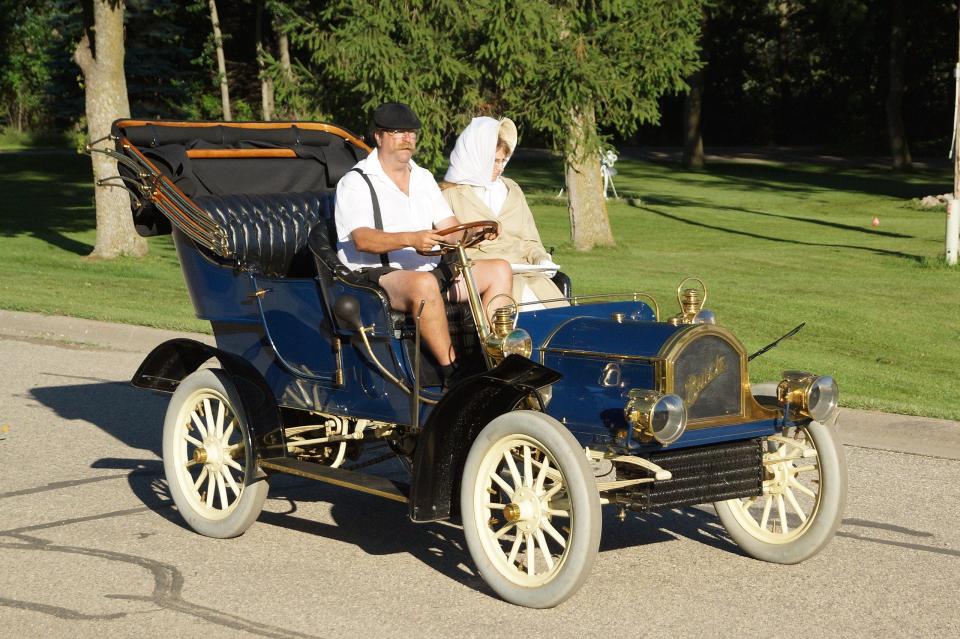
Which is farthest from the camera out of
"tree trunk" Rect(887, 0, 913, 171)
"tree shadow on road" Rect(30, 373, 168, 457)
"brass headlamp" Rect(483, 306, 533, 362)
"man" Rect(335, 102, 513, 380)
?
"tree trunk" Rect(887, 0, 913, 171)

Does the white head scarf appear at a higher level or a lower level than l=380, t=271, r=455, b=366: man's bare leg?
higher

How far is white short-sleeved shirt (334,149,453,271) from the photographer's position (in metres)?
6.00

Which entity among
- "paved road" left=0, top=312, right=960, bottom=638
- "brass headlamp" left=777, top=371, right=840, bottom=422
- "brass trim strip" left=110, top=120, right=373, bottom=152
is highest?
"brass trim strip" left=110, top=120, right=373, bottom=152

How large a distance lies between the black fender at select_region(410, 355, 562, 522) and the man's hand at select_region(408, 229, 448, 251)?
65 cm

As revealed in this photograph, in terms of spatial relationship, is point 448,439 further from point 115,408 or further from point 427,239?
point 115,408

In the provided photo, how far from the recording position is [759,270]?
55.7ft

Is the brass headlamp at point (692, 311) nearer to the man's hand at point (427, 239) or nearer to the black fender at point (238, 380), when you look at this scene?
the man's hand at point (427, 239)

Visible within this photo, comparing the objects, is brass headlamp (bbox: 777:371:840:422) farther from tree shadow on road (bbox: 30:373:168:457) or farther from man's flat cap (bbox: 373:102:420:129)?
tree shadow on road (bbox: 30:373:168:457)

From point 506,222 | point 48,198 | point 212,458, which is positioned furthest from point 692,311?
point 48,198

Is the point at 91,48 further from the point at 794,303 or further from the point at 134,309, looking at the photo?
the point at 794,303

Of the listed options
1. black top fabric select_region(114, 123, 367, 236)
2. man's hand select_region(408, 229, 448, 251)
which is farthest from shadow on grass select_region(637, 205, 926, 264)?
man's hand select_region(408, 229, 448, 251)

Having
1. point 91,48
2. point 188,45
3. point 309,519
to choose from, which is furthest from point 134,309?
point 188,45

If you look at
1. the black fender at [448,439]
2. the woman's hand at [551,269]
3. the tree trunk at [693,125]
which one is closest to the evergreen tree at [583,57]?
the woman's hand at [551,269]

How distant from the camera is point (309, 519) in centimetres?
632
